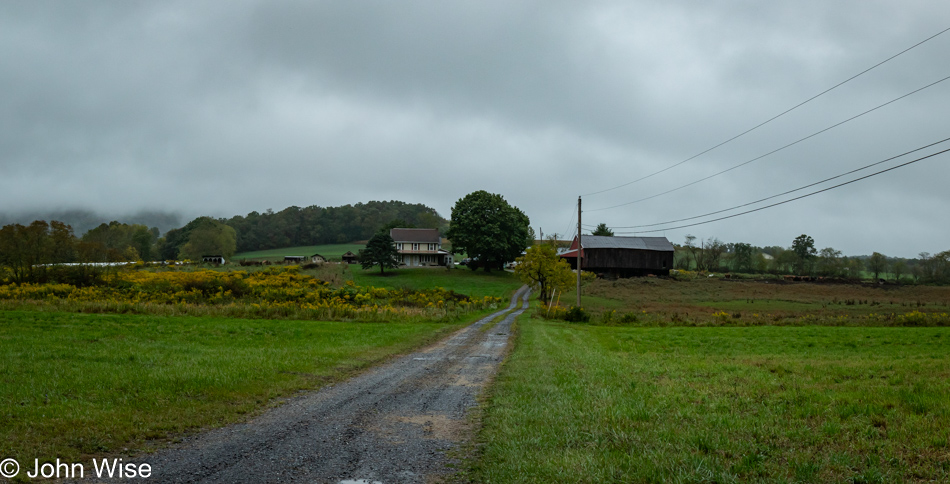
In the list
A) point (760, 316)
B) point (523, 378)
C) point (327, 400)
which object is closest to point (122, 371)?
point (327, 400)

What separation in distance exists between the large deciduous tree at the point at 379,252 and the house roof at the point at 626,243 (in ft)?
107

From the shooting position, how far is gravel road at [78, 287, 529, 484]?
20.6ft

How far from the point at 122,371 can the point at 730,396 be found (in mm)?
12916

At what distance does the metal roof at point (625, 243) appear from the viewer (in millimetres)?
92312

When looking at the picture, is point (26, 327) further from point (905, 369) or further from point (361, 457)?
point (905, 369)

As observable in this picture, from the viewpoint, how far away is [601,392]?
1077 cm

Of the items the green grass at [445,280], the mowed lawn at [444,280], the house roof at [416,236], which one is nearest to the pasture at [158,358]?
the mowed lawn at [444,280]

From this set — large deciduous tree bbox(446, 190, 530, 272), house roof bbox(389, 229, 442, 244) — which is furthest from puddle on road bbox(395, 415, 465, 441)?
house roof bbox(389, 229, 442, 244)

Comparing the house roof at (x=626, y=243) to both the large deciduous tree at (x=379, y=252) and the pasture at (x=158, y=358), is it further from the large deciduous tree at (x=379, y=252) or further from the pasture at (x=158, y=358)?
the pasture at (x=158, y=358)

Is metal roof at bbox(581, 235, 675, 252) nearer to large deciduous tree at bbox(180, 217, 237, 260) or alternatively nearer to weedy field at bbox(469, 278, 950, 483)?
weedy field at bbox(469, 278, 950, 483)

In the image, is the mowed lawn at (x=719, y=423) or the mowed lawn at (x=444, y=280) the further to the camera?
the mowed lawn at (x=444, y=280)

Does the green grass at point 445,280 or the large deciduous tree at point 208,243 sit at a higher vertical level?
the large deciduous tree at point 208,243

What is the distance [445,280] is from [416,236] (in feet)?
105

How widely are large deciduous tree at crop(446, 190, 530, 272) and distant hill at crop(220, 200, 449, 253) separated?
7546 centimetres
